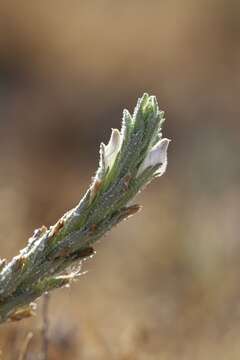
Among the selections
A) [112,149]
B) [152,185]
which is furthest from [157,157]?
[152,185]

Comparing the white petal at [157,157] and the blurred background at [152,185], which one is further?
the blurred background at [152,185]

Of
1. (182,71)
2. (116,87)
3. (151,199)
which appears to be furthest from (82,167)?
(182,71)

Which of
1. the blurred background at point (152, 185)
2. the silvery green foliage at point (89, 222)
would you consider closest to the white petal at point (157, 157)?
the silvery green foliage at point (89, 222)

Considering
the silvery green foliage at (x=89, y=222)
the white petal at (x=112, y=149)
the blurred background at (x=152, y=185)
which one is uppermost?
the blurred background at (x=152, y=185)

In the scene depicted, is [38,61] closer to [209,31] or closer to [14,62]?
[14,62]

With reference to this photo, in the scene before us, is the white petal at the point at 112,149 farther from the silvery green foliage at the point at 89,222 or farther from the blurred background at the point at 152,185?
the blurred background at the point at 152,185

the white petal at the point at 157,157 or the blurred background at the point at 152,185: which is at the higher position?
the blurred background at the point at 152,185

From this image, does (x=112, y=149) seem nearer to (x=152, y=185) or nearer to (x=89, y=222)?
(x=89, y=222)
